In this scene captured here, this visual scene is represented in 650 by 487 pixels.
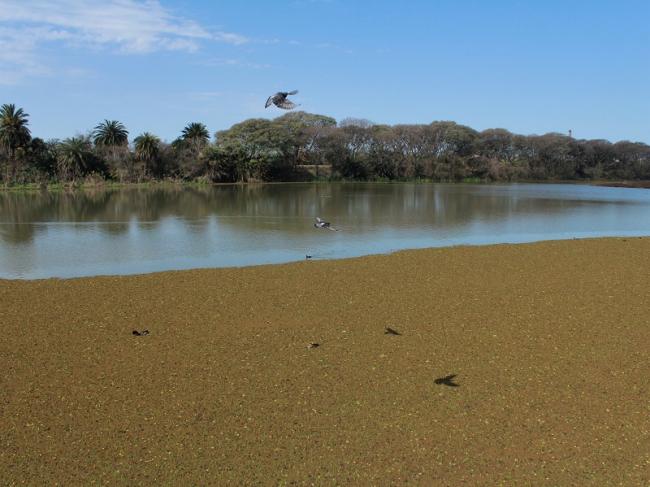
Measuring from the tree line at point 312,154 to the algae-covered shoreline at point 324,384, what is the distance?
143 ft

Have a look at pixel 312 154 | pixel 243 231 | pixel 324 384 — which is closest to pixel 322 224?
pixel 243 231

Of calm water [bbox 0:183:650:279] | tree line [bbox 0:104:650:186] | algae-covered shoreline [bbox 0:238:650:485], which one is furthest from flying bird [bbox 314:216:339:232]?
tree line [bbox 0:104:650:186]

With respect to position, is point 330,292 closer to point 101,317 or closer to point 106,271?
point 101,317

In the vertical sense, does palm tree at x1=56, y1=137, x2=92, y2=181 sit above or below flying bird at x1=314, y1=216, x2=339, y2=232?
above

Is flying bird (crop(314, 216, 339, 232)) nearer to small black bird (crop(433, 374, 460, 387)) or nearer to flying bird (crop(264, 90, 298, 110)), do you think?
flying bird (crop(264, 90, 298, 110))

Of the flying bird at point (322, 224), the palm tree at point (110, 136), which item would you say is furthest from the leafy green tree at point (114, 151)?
the flying bird at point (322, 224)

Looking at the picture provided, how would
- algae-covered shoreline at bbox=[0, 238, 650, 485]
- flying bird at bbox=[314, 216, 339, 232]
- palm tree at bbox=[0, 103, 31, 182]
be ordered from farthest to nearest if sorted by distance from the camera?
1. palm tree at bbox=[0, 103, 31, 182]
2. flying bird at bbox=[314, 216, 339, 232]
3. algae-covered shoreline at bbox=[0, 238, 650, 485]

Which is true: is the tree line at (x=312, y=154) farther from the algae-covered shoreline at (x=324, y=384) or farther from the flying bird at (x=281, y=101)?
the algae-covered shoreline at (x=324, y=384)

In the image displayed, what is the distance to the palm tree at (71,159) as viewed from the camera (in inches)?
1827

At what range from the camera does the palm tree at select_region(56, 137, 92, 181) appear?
46406 millimetres

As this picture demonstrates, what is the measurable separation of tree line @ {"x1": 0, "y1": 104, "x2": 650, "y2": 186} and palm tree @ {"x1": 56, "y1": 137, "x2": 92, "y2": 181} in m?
0.09

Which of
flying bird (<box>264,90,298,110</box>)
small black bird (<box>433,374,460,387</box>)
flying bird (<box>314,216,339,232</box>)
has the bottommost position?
small black bird (<box>433,374,460,387</box>)

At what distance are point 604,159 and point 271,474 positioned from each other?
88084 mm

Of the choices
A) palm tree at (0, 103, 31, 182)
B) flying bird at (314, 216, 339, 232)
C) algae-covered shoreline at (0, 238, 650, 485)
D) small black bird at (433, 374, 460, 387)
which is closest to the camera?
algae-covered shoreline at (0, 238, 650, 485)
